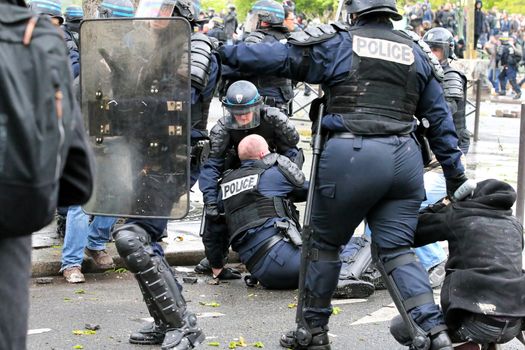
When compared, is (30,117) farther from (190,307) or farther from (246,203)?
(246,203)

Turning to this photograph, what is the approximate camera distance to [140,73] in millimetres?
5016

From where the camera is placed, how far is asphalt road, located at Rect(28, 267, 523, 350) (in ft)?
18.6

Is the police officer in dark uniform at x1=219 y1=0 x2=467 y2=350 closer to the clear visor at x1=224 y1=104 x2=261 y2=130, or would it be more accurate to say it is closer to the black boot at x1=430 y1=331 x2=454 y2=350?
the black boot at x1=430 y1=331 x2=454 y2=350

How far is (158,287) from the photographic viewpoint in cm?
514

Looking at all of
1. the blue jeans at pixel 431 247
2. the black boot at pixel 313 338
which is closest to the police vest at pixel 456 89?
the blue jeans at pixel 431 247

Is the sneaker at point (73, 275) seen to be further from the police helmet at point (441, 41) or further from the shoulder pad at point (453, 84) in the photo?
the police helmet at point (441, 41)

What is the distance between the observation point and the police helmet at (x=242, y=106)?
6.94 metres

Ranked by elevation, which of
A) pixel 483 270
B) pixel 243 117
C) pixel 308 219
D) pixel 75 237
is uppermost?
pixel 243 117

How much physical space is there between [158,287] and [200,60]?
1.20 meters

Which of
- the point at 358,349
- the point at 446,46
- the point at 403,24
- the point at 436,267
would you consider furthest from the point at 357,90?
the point at 403,24

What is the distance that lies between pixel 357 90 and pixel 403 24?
Answer: 16.2 ft

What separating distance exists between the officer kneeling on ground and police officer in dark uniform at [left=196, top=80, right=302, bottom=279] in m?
2.26

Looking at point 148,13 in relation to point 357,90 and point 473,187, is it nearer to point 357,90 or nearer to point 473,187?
point 357,90

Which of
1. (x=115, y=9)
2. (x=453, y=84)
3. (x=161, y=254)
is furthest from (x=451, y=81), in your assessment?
(x=161, y=254)
